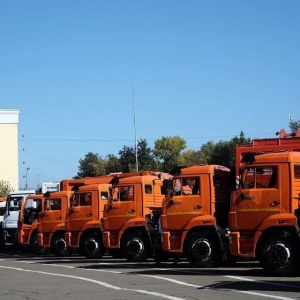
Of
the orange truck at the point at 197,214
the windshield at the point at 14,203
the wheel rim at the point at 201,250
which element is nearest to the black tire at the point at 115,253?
the orange truck at the point at 197,214

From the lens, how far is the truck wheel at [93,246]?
25422 mm

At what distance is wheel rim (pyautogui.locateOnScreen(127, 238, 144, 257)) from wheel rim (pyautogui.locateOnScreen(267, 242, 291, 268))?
6.81 metres

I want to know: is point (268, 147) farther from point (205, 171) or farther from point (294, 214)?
point (294, 214)

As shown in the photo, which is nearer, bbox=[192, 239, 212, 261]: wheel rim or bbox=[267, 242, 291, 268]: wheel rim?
bbox=[267, 242, 291, 268]: wheel rim

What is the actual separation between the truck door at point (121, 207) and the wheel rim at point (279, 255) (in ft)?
24.8

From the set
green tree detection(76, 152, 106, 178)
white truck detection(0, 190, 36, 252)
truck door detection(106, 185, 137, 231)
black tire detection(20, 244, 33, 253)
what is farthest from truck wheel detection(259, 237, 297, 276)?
green tree detection(76, 152, 106, 178)

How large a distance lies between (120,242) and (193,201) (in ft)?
15.0

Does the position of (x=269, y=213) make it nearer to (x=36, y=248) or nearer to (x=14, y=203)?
(x=36, y=248)

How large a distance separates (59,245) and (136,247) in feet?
21.7

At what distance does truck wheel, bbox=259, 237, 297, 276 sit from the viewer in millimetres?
16422

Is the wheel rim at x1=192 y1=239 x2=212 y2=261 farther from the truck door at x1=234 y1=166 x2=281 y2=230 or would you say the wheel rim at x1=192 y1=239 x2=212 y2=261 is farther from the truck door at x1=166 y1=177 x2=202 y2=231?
the truck door at x1=234 y1=166 x2=281 y2=230

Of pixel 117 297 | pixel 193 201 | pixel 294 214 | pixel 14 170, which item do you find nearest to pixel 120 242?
pixel 193 201

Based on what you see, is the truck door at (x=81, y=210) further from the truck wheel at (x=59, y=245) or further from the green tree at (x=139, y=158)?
the green tree at (x=139, y=158)

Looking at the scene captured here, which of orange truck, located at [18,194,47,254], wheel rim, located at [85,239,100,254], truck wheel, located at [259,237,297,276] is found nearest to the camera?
truck wheel, located at [259,237,297,276]
